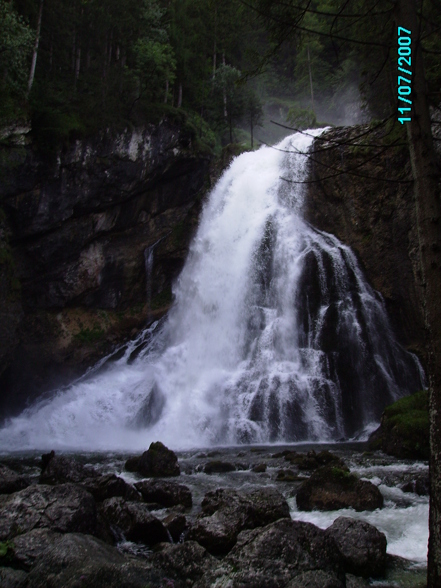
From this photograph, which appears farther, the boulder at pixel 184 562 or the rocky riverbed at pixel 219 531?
the boulder at pixel 184 562

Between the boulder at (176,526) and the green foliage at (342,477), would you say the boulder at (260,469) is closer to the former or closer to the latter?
the green foliage at (342,477)

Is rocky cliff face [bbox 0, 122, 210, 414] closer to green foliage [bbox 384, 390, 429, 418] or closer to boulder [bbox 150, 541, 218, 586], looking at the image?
green foliage [bbox 384, 390, 429, 418]

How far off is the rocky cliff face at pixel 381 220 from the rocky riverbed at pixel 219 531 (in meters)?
10.3

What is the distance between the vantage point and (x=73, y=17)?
80.9 feet

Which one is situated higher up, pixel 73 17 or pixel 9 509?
pixel 73 17

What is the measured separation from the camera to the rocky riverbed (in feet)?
14.4

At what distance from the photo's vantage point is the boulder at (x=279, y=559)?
4410mm

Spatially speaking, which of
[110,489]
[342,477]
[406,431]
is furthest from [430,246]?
[406,431]

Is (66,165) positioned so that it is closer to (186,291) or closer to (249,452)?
(186,291)

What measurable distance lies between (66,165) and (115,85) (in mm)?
6298

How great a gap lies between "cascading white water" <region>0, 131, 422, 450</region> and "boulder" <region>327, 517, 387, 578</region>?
11.7m

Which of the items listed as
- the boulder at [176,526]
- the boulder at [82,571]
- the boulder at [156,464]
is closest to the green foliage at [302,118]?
the boulder at [156,464]

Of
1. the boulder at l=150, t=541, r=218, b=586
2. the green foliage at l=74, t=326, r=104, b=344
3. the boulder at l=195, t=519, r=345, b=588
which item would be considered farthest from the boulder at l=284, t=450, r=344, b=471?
the green foliage at l=74, t=326, r=104, b=344

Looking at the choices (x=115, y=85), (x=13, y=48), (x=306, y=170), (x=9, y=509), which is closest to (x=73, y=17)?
(x=115, y=85)
